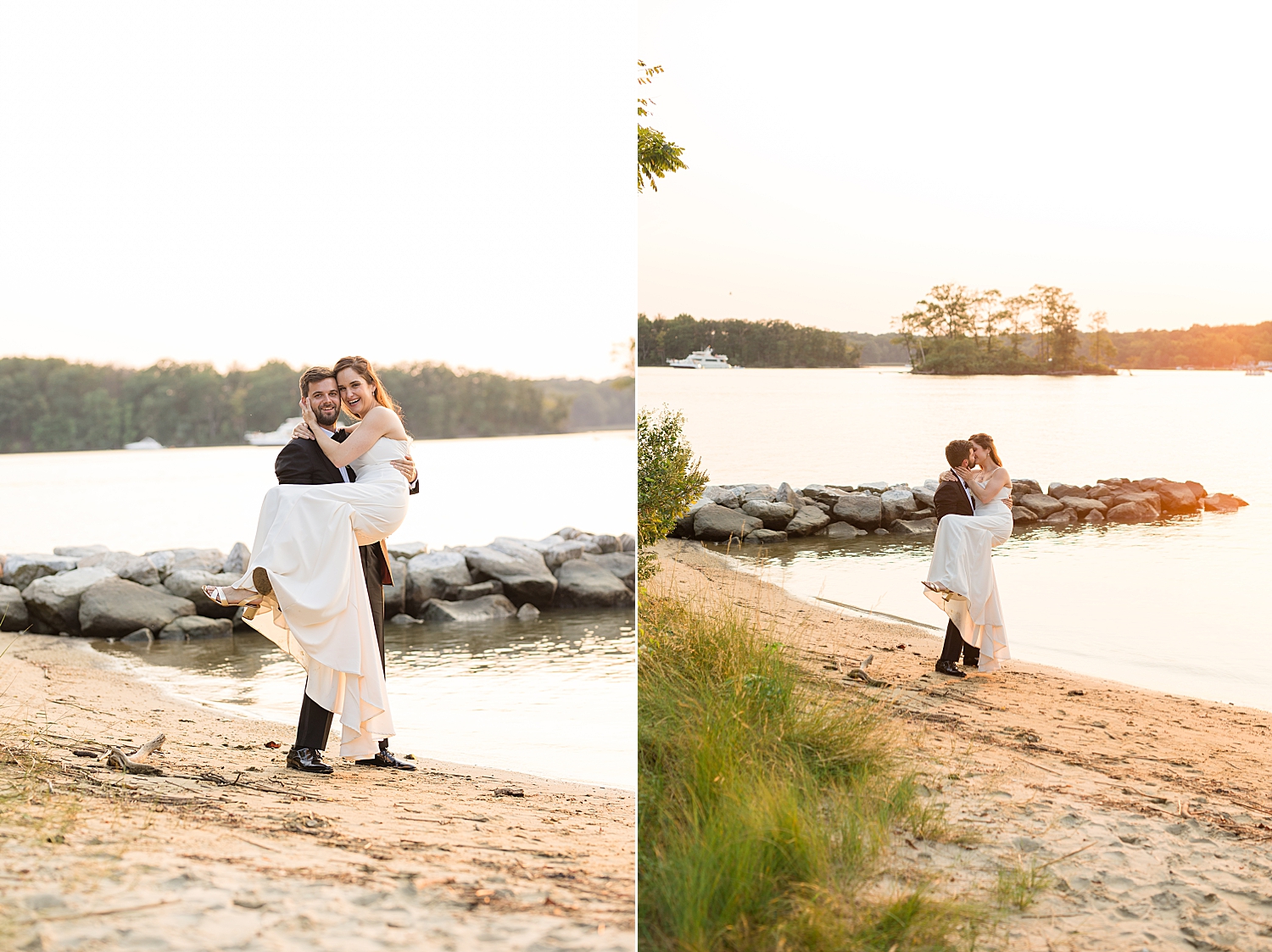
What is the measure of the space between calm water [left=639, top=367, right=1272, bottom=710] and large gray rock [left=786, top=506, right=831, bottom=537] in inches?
23.9

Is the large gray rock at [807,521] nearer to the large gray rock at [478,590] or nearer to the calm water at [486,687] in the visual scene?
the calm water at [486,687]

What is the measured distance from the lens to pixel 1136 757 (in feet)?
16.6

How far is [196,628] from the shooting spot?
392 inches

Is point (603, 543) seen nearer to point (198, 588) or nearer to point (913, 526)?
point (913, 526)

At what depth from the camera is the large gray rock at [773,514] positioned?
1309 centimetres

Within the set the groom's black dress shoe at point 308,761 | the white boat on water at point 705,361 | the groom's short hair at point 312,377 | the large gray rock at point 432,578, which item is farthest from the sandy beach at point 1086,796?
the white boat on water at point 705,361

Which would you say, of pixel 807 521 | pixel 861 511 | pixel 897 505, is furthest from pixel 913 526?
pixel 807 521

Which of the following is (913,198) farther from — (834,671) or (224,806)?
(224,806)

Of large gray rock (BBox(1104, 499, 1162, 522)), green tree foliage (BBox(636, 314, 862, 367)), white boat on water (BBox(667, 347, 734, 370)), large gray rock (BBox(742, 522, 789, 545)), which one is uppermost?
green tree foliage (BBox(636, 314, 862, 367))

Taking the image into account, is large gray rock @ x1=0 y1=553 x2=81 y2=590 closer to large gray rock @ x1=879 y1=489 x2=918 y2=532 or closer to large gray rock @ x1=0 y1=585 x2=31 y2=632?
large gray rock @ x1=0 y1=585 x2=31 y2=632

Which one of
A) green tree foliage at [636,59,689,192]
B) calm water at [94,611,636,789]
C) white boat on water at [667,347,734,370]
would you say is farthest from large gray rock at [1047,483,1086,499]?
green tree foliage at [636,59,689,192]

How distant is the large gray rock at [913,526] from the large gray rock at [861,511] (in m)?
0.23

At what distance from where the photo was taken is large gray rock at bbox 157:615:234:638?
989cm

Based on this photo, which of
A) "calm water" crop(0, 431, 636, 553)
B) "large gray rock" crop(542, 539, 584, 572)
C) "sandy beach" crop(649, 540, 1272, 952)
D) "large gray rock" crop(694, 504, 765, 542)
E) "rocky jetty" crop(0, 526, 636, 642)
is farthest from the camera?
"calm water" crop(0, 431, 636, 553)
